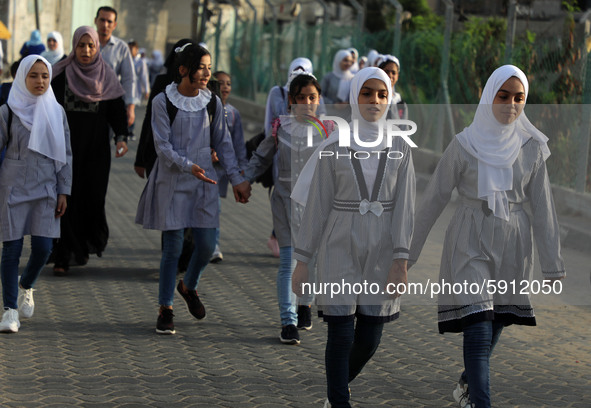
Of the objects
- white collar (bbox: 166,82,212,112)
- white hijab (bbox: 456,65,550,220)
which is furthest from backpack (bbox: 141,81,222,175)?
white hijab (bbox: 456,65,550,220)

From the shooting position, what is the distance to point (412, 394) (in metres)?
5.76

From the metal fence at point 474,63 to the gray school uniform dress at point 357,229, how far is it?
721cm

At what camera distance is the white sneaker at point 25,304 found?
23.5ft

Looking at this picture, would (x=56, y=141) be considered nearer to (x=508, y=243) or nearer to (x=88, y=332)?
(x=88, y=332)

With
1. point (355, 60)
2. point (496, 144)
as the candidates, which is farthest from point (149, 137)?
point (355, 60)

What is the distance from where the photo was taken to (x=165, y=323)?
6.93 metres

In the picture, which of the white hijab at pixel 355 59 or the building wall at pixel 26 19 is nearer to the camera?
the white hijab at pixel 355 59

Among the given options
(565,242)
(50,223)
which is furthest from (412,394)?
(565,242)

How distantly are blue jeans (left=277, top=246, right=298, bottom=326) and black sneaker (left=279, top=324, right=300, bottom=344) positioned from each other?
0.04 metres

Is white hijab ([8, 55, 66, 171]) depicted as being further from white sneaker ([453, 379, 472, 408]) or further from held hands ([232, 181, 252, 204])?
white sneaker ([453, 379, 472, 408])

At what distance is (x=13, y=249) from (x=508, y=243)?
3298mm

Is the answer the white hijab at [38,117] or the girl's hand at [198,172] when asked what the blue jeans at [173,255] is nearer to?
the girl's hand at [198,172]

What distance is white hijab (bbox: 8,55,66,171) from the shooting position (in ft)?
22.9

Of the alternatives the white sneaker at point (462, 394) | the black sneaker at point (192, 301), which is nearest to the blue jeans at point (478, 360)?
the white sneaker at point (462, 394)
